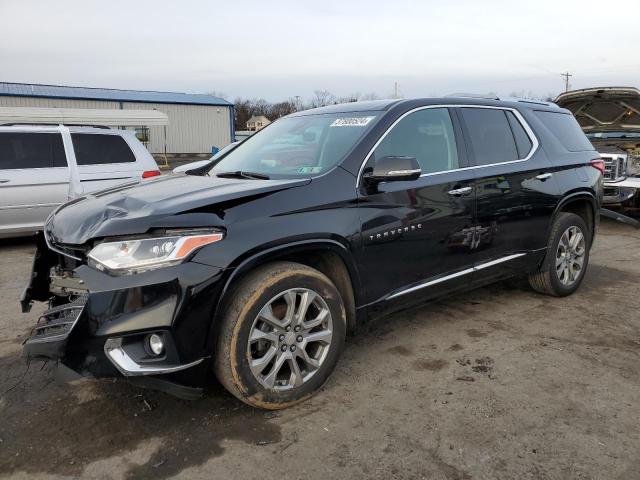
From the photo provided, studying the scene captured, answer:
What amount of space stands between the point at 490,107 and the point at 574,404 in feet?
7.91

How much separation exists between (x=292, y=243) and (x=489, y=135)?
2.17 metres

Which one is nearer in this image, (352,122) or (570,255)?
(352,122)

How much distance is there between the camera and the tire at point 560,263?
468 centimetres

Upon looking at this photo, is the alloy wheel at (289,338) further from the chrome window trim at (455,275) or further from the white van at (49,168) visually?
the white van at (49,168)

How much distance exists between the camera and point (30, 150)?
7.29 meters

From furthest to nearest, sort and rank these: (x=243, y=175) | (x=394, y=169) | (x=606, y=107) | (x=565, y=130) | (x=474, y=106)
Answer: (x=606, y=107), (x=565, y=130), (x=474, y=106), (x=243, y=175), (x=394, y=169)

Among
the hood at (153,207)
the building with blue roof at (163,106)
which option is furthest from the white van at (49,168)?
the building with blue roof at (163,106)

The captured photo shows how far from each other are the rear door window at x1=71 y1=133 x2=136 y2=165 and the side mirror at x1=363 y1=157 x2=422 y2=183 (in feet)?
18.8

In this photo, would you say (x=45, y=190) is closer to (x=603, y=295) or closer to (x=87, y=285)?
(x=87, y=285)

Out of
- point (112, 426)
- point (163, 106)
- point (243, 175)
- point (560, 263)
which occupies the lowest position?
point (112, 426)

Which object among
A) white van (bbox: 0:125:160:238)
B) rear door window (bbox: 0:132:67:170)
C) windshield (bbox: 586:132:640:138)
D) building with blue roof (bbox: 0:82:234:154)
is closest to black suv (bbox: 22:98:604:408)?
white van (bbox: 0:125:160:238)

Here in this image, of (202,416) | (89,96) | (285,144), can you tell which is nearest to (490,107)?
(285,144)

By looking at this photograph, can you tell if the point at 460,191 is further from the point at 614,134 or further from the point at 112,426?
the point at 614,134

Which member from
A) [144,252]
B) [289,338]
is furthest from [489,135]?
[144,252]
